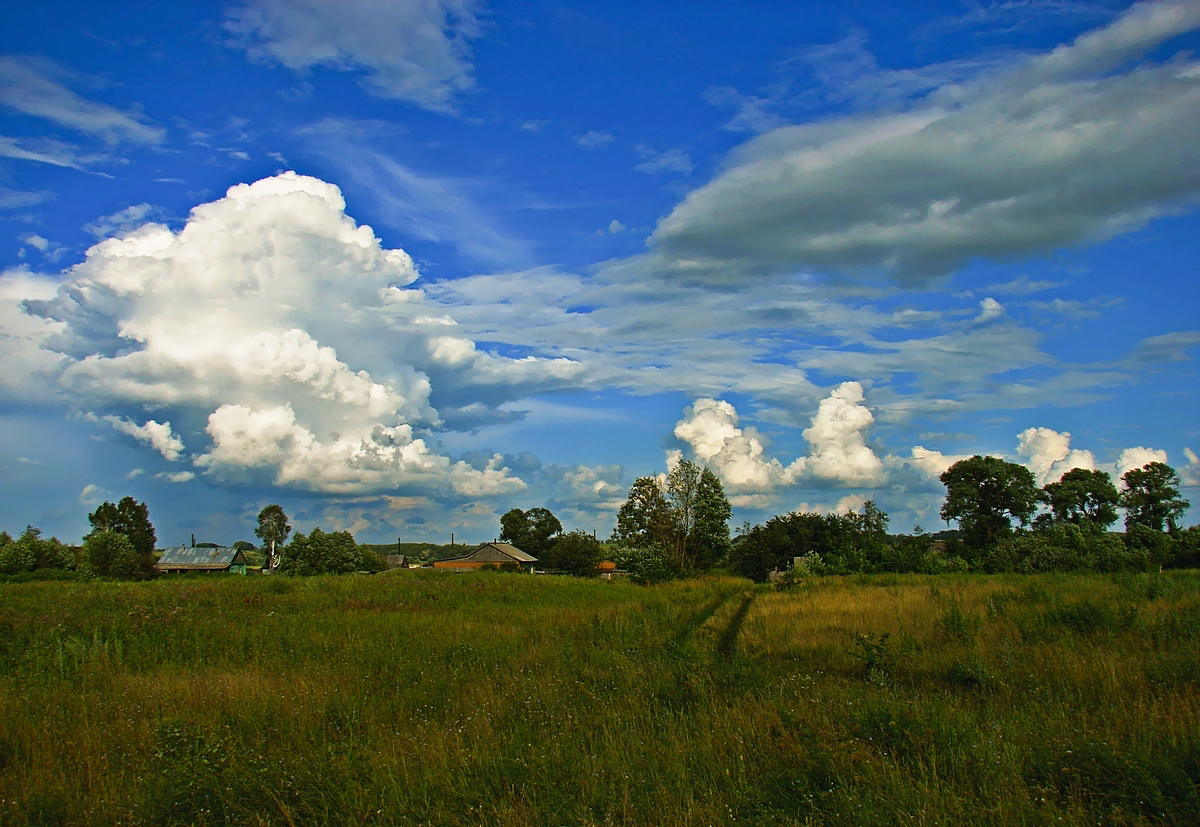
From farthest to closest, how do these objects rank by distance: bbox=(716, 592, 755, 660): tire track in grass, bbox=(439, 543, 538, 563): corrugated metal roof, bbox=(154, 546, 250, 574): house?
bbox=(439, 543, 538, 563): corrugated metal roof
bbox=(154, 546, 250, 574): house
bbox=(716, 592, 755, 660): tire track in grass

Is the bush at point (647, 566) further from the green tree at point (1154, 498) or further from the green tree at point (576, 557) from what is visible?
the green tree at point (1154, 498)

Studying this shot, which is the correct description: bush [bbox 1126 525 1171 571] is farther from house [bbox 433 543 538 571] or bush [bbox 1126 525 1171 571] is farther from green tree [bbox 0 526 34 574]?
house [bbox 433 543 538 571]

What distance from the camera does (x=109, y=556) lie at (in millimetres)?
46094

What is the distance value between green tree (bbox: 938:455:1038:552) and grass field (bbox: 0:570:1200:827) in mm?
54078

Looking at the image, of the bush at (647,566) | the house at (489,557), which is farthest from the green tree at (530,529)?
the bush at (647,566)

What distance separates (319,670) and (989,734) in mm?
9429

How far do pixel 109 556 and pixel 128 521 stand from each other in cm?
4278

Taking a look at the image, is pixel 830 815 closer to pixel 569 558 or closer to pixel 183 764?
pixel 183 764

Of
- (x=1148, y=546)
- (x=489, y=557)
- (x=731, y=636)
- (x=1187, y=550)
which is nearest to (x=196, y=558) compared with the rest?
(x=489, y=557)

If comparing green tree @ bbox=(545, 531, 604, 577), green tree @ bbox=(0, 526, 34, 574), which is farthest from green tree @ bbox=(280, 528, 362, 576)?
green tree @ bbox=(545, 531, 604, 577)

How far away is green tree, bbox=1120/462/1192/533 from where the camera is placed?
60.8m

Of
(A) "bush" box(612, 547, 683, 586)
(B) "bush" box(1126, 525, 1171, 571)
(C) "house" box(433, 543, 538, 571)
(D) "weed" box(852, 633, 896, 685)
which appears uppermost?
(B) "bush" box(1126, 525, 1171, 571)

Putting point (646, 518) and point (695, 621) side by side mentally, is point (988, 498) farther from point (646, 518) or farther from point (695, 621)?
point (695, 621)

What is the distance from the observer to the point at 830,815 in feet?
16.4
